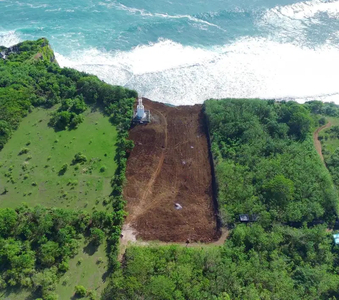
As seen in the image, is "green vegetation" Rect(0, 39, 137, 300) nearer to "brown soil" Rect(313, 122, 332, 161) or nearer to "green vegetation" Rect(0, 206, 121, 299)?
"green vegetation" Rect(0, 206, 121, 299)

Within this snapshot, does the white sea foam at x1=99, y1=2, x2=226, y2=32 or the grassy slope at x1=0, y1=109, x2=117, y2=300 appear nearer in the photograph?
the grassy slope at x1=0, y1=109, x2=117, y2=300

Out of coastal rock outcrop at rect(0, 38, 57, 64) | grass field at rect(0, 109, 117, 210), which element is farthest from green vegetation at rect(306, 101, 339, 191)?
coastal rock outcrop at rect(0, 38, 57, 64)

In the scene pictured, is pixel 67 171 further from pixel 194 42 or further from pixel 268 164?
pixel 194 42

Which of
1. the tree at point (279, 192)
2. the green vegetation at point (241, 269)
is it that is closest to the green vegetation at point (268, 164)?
the tree at point (279, 192)

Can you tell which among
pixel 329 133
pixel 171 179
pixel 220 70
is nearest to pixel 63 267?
pixel 171 179

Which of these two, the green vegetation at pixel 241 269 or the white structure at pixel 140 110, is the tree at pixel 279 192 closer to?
the green vegetation at pixel 241 269

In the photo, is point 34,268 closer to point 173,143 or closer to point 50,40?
point 173,143
